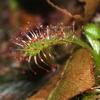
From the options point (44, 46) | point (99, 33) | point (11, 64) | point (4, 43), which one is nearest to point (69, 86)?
point (44, 46)

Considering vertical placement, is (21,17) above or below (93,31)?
above

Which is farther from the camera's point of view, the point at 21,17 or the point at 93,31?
the point at 21,17

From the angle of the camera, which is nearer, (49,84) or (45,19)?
(49,84)

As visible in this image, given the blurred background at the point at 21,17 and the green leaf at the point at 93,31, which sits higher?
the blurred background at the point at 21,17

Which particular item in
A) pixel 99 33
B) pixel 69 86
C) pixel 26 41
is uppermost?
pixel 26 41

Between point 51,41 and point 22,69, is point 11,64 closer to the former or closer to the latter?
point 22,69

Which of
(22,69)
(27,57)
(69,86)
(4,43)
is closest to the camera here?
(69,86)

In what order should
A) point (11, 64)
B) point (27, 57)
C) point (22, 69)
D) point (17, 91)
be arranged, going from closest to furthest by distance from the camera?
point (27, 57) < point (17, 91) < point (22, 69) < point (11, 64)

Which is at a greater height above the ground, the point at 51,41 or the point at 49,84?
the point at 51,41

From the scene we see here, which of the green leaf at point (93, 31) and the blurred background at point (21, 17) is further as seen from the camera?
the blurred background at point (21, 17)

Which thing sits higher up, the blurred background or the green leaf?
the blurred background

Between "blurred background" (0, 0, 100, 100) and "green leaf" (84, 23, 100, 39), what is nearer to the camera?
"green leaf" (84, 23, 100, 39)
